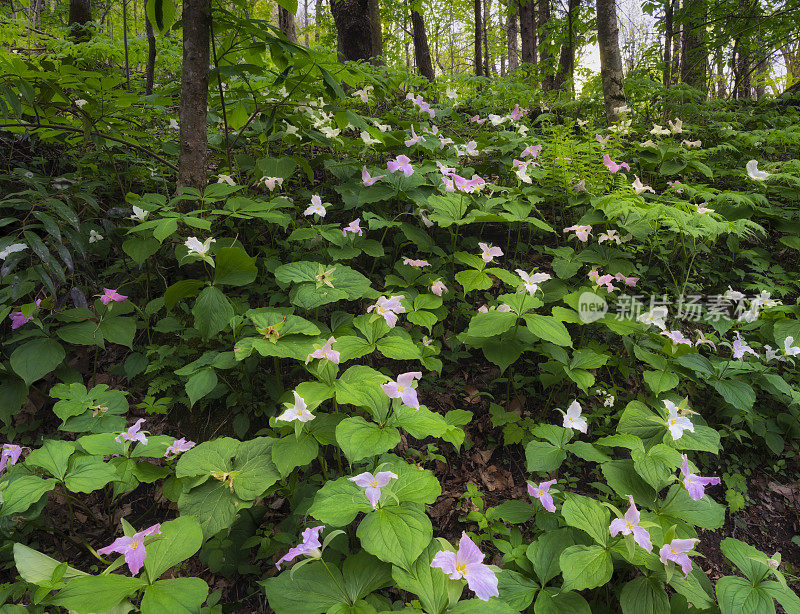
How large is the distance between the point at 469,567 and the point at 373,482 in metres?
0.38

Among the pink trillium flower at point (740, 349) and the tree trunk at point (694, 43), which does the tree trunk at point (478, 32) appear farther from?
the pink trillium flower at point (740, 349)

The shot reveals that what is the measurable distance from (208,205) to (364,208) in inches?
44.8

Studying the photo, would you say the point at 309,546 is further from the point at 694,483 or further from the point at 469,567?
the point at 694,483

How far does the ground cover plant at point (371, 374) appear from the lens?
1.50 m

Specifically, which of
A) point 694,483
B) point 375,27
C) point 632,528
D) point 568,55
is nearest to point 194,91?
point 632,528

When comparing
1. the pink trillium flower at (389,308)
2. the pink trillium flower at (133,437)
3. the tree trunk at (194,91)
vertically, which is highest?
the tree trunk at (194,91)

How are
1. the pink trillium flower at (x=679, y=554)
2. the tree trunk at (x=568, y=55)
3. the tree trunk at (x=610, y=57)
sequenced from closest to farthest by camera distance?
the pink trillium flower at (x=679, y=554)
the tree trunk at (x=610, y=57)
the tree trunk at (x=568, y=55)

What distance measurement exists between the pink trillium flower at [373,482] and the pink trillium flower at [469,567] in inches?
10.0

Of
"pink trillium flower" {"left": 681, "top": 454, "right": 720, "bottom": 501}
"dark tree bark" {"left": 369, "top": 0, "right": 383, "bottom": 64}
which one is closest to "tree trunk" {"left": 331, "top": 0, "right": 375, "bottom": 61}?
"dark tree bark" {"left": 369, "top": 0, "right": 383, "bottom": 64}

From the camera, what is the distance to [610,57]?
4.60m

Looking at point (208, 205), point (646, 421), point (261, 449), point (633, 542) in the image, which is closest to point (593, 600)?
point (633, 542)

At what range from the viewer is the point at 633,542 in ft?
4.79

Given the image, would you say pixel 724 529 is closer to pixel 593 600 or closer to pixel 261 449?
pixel 593 600

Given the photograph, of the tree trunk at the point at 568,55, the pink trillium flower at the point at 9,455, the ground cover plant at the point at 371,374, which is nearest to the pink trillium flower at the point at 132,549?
the ground cover plant at the point at 371,374
